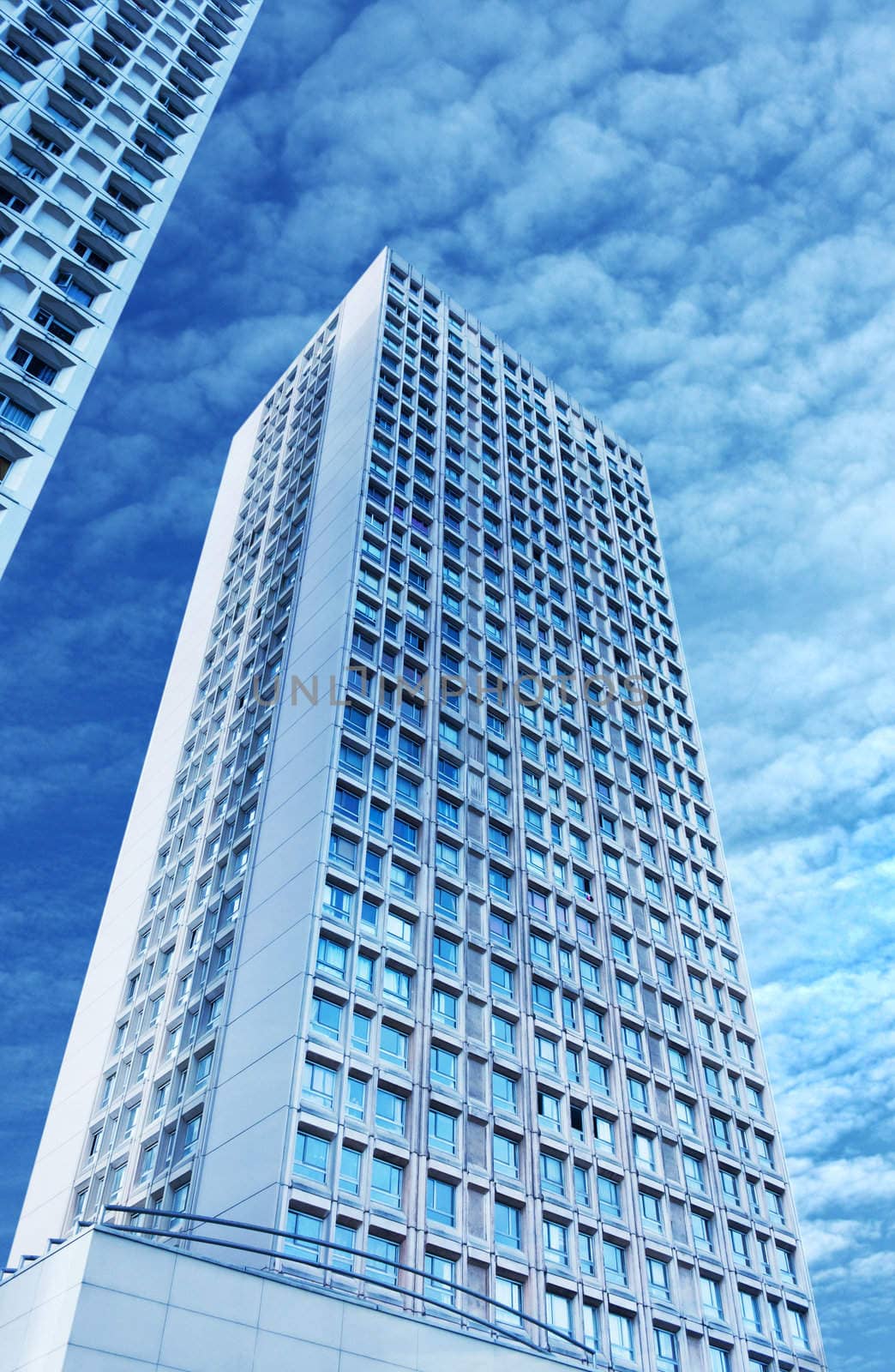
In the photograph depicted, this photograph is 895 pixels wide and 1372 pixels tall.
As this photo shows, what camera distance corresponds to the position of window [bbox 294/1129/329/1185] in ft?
121

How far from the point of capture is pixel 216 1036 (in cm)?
4397

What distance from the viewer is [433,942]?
155 feet

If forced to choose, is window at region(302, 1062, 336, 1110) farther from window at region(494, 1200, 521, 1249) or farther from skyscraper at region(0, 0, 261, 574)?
skyscraper at region(0, 0, 261, 574)

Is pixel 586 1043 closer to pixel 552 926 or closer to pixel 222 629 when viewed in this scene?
pixel 552 926

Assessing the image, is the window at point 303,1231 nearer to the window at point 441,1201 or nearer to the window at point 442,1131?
the window at point 441,1201

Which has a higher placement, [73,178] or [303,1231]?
[73,178]

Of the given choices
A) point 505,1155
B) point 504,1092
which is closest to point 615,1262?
point 505,1155

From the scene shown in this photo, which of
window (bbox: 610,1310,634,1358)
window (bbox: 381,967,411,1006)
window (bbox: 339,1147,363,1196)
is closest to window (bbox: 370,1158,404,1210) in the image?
window (bbox: 339,1147,363,1196)

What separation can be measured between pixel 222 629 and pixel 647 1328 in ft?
141

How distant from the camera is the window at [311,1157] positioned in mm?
37000

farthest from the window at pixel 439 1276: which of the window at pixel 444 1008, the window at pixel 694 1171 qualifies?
the window at pixel 694 1171

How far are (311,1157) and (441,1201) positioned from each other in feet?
17.6

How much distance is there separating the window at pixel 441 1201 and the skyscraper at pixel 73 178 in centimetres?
2471

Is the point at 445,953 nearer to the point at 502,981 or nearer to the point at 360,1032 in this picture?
the point at 502,981
